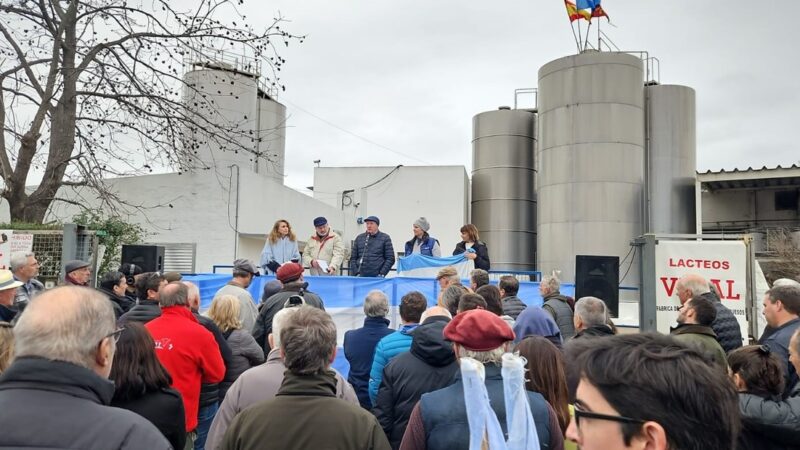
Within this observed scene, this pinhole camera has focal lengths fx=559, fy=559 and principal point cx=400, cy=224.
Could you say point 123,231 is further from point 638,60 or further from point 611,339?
point 638,60

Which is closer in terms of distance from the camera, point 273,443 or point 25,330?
point 25,330

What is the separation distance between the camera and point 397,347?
13.8 ft

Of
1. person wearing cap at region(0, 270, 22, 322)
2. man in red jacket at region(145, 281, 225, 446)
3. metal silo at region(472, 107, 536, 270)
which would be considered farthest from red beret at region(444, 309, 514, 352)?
metal silo at region(472, 107, 536, 270)

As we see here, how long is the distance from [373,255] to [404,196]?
17.1 meters

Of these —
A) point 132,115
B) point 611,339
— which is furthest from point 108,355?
point 132,115

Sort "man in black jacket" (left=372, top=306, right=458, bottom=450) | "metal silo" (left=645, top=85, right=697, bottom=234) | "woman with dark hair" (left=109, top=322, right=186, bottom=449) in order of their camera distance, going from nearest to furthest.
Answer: "woman with dark hair" (left=109, top=322, right=186, bottom=449) → "man in black jacket" (left=372, top=306, right=458, bottom=450) → "metal silo" (left=645, top=85, right=697, bottom=234)

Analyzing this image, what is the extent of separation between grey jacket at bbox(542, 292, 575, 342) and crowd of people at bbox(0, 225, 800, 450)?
1.36 metres

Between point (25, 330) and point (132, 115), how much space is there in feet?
36.2

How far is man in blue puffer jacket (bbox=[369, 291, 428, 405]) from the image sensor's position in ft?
13.8

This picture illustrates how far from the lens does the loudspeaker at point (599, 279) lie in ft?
26.8

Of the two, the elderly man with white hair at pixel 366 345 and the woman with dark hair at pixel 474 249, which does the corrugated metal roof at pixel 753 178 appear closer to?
the woman with dark hair at pixel 474 249

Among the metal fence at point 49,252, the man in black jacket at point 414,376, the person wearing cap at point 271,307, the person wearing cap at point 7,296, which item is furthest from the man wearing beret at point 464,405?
the metal fence at point 49,252

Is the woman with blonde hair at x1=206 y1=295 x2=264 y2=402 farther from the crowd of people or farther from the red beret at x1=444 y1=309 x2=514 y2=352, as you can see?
the red beret at x1=444 y1=309 x2=514 y2=352

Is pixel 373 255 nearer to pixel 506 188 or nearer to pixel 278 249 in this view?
pixel 278 249
